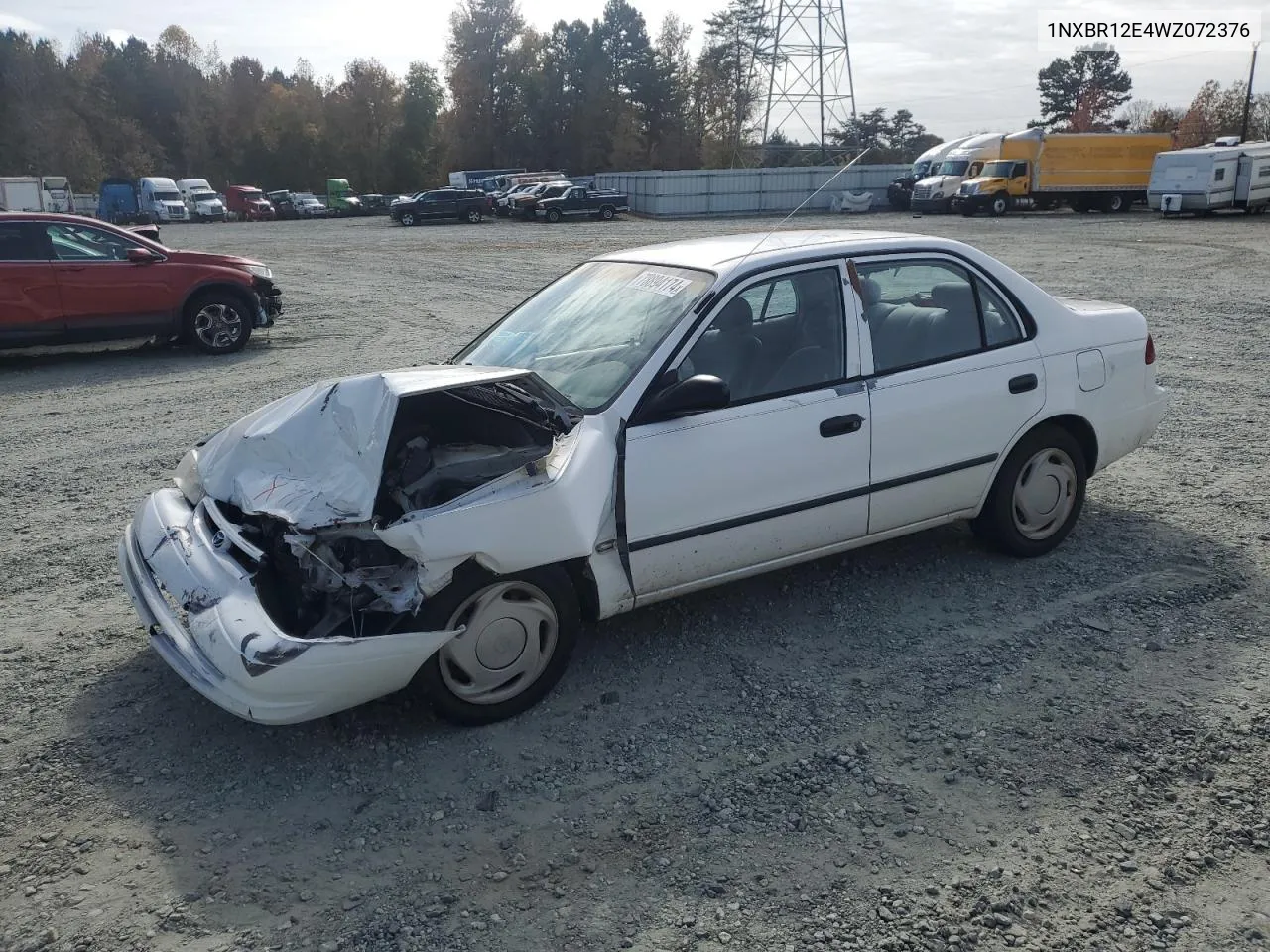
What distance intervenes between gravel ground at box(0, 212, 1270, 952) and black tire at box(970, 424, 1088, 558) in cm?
13

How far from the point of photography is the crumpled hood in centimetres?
354

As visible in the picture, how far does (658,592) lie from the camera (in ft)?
13.0

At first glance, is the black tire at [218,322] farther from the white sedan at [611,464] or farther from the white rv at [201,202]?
the white rv at [201,202]

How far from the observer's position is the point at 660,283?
4.45 m

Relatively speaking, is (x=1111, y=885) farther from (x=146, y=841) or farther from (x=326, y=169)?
(x=326, y=169)

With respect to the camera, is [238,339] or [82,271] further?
[238,339]

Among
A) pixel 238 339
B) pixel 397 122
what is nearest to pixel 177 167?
pixel 397 122

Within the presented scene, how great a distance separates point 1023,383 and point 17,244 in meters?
10.5

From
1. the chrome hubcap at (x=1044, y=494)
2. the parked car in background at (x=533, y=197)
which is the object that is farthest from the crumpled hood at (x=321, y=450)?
the parked car in background at (x=533, y=197)

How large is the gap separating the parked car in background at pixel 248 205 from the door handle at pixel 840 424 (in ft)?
191

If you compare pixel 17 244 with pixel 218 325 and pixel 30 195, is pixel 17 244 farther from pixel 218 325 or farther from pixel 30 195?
pixel 30 195

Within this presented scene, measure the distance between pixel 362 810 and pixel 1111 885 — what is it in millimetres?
2270

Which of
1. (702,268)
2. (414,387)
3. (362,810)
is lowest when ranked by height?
(362,810)

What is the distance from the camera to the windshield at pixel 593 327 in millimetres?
4102
